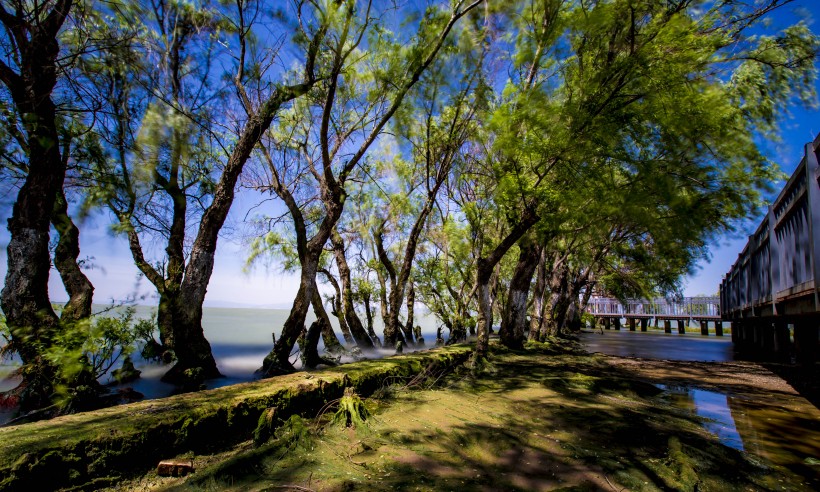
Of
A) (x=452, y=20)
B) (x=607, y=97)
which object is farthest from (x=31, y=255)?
(x=607, y=97)

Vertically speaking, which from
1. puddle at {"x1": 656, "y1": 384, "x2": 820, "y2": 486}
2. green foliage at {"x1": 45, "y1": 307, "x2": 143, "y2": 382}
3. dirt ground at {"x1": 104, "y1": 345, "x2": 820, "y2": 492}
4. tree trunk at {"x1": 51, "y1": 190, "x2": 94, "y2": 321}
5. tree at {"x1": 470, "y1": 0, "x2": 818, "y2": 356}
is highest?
tree at {"x1": 470, "y1": 0, "x2": 818, "y2": 356}

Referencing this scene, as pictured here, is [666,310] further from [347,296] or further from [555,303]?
[347,296]

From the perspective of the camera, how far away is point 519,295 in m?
11.5

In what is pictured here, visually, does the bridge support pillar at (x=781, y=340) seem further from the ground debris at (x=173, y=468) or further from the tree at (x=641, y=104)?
the ground debris at (x=173, y=468)

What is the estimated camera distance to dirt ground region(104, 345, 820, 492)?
10.1ft

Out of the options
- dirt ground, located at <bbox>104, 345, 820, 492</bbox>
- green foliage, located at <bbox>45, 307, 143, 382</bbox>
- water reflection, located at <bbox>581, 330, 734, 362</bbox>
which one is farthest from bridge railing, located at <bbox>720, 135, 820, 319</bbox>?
green foliage, located at <bbox>45, 307, 143, 382</bbox>

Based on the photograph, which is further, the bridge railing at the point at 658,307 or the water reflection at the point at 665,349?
the bridge railing at the point at 658,307

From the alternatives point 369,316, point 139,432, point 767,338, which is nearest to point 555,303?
point 767,338

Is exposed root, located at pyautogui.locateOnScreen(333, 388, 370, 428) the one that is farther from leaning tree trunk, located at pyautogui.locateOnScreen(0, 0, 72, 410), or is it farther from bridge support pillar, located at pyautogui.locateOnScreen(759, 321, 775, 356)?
bridge support pillar, located at pyautogui.locateOnScreen(759, 321, 775, 356)

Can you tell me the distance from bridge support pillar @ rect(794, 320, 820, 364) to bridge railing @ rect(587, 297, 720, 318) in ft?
74.5

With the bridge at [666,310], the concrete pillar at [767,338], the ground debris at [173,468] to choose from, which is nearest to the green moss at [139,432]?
the ground debris at [173,468]

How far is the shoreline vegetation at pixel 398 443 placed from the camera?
2.77 metres

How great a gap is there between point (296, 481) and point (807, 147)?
740 centimetres

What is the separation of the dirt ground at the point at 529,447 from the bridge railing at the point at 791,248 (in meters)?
1.77
